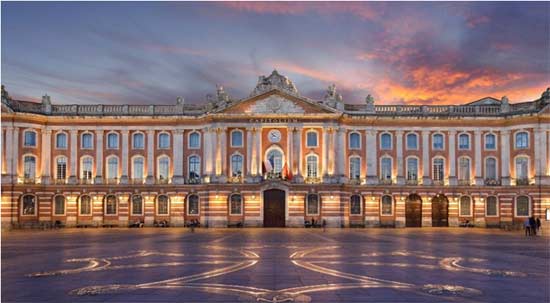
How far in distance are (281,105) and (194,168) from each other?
12.8 metres

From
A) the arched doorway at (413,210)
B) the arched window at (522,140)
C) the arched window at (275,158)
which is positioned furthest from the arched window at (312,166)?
the arched window at (522,140)

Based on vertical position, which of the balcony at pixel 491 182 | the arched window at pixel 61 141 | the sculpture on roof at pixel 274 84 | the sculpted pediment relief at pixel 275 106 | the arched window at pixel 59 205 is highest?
the sculpture on roof at pixel 274 84

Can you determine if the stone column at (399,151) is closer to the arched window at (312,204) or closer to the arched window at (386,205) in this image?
the arched window at (386,205)

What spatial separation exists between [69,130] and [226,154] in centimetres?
1873

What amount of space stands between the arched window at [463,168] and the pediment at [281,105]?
1653 cm

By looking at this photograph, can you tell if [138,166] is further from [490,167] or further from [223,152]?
[490,167]

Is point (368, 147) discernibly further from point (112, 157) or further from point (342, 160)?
point (112, 157)

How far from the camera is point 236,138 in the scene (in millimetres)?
71250

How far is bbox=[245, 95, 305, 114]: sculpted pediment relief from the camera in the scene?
229ft

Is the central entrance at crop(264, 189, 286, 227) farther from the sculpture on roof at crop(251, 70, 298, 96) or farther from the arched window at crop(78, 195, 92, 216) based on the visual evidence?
the arched window at crop(78, 195, 92, 216)

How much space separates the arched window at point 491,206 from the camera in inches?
2823

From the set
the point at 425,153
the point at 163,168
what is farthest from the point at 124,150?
the point at 425,153

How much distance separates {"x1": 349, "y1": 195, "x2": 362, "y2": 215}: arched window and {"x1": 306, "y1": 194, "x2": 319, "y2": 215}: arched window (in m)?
4.45

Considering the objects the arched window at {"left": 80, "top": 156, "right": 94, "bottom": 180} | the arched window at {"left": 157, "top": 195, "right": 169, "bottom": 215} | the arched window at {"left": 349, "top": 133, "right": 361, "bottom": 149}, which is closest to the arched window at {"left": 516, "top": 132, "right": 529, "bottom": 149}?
the arched window at {"left": 349, "top": 133, "right": 361, "bottom": 149}
